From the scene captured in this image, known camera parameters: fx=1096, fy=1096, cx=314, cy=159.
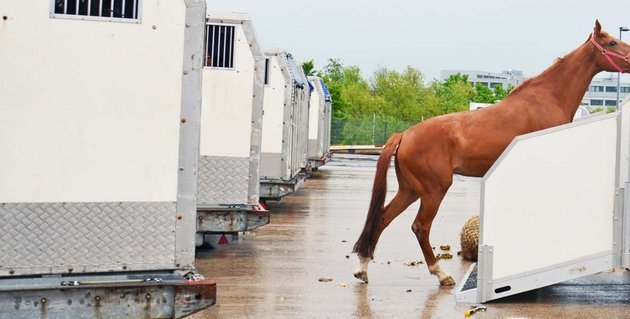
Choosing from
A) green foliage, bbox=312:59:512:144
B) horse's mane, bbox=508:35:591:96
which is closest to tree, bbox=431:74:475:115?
green foliage, bbox=312:59:512:144

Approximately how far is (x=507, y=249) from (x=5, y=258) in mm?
4707

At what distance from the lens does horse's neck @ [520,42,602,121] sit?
36.7ft

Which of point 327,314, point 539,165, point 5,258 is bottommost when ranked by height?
point 327,314

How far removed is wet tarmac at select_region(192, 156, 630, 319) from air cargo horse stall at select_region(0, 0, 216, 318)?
248 centimetres

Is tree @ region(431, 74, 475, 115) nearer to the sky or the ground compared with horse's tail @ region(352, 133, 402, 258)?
nearer to the sky

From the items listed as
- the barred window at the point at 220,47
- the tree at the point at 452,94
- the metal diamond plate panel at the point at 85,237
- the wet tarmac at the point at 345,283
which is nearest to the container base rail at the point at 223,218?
the wet tarmac at the point at 345,283

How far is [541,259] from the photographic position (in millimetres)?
9531

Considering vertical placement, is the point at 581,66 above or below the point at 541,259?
above

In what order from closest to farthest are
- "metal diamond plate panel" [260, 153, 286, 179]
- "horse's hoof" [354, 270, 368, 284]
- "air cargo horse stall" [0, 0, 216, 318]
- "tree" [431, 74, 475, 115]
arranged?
"air cargo horse stall" [0, 0, 216, 318], "horse's hoof" [354, 270, 368, 284], "metal diamond plate panel" [260, 153, 286, 179], "tree" [431, 74, 475, 115]

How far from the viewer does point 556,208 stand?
952 centimetres

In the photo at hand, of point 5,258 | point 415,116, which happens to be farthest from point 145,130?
point 415,116

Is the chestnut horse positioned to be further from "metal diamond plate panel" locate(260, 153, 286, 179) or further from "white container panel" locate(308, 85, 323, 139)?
"white container panel" locate(308, 85, 323, 139)

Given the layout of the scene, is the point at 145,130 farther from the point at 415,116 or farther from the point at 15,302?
the point at 415,116

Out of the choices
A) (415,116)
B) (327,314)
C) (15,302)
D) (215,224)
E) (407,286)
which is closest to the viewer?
(15,302)
